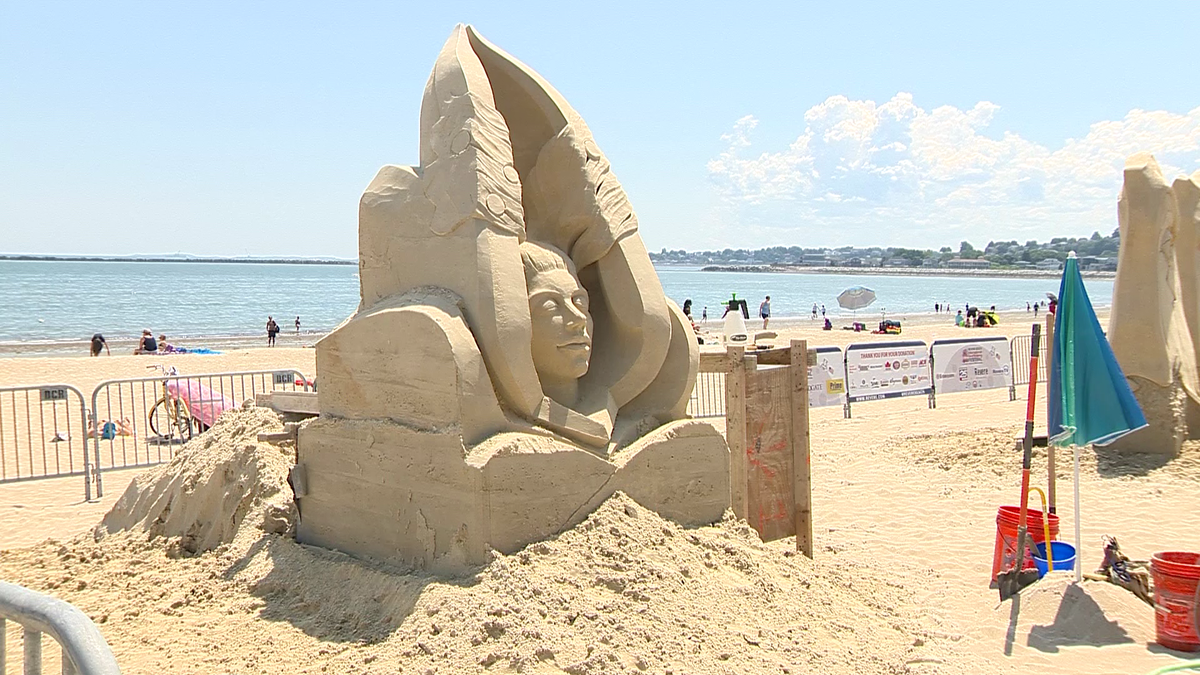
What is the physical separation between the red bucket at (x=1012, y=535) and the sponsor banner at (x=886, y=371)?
7.77 m

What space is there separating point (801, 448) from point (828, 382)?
802 cm

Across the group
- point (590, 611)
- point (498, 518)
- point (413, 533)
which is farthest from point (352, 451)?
point (590, 611)

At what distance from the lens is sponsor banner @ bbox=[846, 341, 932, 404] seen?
14.1 m

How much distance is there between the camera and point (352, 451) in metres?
5.34

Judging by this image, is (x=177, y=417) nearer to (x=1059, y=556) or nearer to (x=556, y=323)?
(x=556, y=323)

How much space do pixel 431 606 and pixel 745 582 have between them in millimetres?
1699

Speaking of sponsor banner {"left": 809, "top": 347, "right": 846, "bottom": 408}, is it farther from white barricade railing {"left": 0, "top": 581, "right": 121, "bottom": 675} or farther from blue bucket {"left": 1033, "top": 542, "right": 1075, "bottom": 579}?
white barricade railing {"left": 0, "top": 581, "right": 121, "bottom": 675}

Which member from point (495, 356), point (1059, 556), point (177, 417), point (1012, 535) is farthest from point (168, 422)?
point (1059, 556)

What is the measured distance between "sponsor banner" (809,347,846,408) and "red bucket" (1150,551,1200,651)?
876cm

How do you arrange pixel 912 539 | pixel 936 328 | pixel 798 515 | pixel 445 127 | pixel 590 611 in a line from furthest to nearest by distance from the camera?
pixel 936 328 < pixel 912 539 < pixel 798 515 < pixel 445 127 < pixel 590 611

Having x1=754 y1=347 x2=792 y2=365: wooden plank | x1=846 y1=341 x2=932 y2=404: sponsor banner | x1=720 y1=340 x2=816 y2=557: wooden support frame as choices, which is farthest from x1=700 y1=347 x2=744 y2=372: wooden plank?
x1=846 y1=341 x2=932 y2=404: sponsor banner

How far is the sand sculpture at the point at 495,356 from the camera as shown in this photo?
15.6 feet

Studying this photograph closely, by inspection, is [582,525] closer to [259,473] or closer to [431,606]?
[431,606]

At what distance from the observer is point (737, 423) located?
19.5 ft
